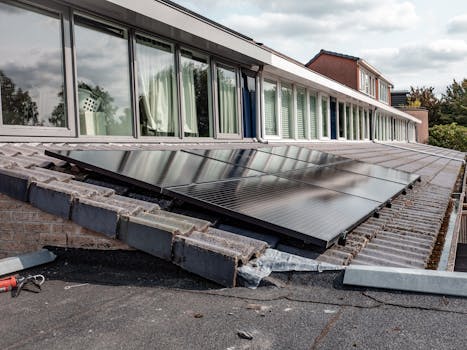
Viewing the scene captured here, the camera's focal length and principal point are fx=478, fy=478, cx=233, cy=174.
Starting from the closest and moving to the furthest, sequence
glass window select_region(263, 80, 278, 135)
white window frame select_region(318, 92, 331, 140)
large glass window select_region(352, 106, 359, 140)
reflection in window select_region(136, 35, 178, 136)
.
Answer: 1. reflection in window select_region(136, 35, 178, 136)
2. glass window select_region(263, 80, 278, 135)
3. white window frame select_region(318, 92, 331, 140)
4. large glass window select_region(352, 106, 359, 140)

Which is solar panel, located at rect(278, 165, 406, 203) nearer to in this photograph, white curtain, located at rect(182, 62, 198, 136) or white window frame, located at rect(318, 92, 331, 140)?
white curtain, located at rect(182, 62, 198, 136)

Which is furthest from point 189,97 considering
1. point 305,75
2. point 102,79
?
point 305,75

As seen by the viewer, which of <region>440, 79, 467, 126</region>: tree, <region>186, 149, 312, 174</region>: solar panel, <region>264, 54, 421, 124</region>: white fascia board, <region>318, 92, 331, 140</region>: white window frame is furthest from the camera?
<region>440, 79, 467, 126</region>: tree

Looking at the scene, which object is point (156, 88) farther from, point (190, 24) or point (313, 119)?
point (313, 119)

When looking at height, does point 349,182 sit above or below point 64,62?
below

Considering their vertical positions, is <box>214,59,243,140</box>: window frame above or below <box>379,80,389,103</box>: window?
below

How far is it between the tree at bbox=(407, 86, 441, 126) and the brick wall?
2463 inches

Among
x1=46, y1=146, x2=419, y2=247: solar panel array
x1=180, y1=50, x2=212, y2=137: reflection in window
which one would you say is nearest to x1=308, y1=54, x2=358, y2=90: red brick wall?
x1=180, y1=50, x2=212, y2=137: reflection in window

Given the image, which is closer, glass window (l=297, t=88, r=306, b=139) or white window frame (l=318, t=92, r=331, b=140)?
glass window (l=297, t=88, r=306, b=139)

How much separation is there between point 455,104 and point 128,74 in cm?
6188

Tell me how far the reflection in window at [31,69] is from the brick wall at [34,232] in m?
1.88

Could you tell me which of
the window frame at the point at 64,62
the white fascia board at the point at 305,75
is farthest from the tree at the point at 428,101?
the window frame at the point at 64,62

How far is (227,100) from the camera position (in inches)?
397

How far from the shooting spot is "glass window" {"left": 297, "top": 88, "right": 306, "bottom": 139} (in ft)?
47.4
